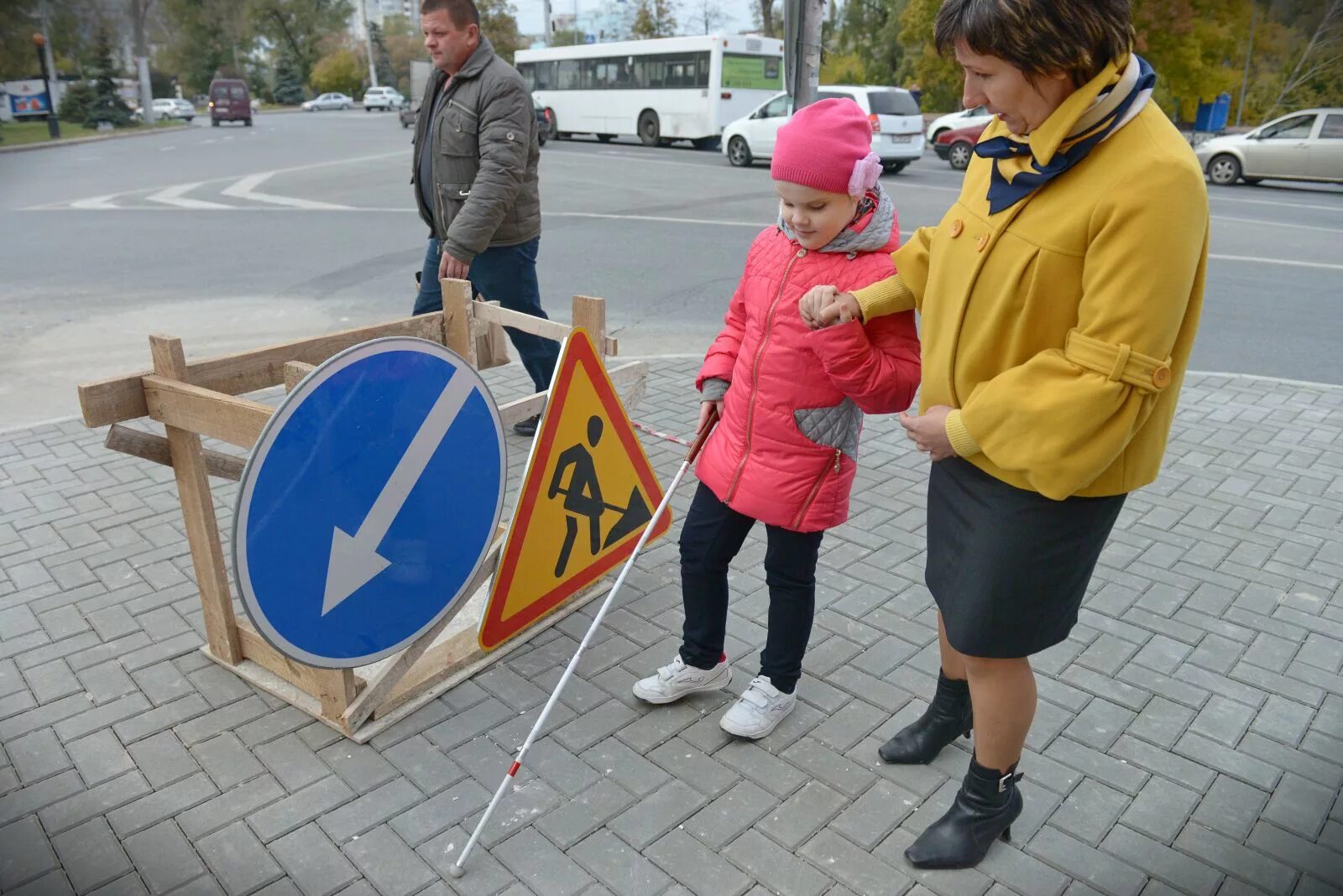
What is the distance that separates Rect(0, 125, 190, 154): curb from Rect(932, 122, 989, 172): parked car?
60.2ft

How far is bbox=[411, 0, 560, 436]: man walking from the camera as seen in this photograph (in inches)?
169

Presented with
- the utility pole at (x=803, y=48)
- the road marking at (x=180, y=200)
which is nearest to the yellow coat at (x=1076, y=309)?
the utility pole at (x=803, y=48)

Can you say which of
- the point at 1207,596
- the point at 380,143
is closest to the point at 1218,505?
the point at 1207,596

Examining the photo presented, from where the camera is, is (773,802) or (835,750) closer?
(773,802)

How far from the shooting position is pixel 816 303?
7.42 feet

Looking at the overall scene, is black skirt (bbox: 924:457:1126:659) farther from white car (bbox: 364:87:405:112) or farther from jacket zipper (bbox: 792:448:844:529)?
white car (bbox: 364:87:405:112)

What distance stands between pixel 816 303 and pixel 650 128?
25184mm

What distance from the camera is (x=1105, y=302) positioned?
1688 mm

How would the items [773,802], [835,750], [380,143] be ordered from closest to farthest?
1. [773,802]
2. [835,750]
3. [380,143]

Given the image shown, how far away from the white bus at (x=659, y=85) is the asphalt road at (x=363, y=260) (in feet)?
18.3

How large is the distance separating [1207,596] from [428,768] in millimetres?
2847

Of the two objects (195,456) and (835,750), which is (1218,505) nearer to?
(835,750)

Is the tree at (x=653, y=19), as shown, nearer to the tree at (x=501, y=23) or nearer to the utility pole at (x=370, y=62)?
the tree at (x=501, y=23)

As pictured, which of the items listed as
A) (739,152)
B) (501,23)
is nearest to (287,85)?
(501,23)
